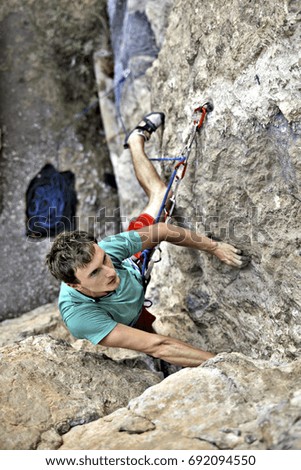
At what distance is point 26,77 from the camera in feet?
22.5

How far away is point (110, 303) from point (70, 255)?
21.9 inches

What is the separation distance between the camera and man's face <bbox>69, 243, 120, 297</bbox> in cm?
318

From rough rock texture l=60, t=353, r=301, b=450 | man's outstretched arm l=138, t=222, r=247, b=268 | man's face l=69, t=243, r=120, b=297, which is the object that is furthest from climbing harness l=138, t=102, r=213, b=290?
rough rock texture l=60, t=353, r=301, b=450

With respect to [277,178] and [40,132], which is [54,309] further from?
[277,178]

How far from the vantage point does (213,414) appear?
2430 millimetres

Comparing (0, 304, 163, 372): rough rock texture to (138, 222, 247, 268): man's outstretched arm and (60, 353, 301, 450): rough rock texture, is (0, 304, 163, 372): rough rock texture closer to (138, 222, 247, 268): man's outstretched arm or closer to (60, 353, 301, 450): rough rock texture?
(138, 222, 247, 268): man's outstretched arm

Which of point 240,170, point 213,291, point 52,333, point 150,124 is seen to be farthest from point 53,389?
point 150,124

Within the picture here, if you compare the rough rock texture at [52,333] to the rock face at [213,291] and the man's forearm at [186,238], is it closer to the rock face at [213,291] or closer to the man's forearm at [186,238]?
the rock face at [213,291]

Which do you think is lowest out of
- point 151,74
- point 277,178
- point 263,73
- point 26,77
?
A: point 277,178

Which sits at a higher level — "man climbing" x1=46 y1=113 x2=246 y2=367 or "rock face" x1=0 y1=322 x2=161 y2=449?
"man climbing" x1=46 y1=113 x2=246 y2=367

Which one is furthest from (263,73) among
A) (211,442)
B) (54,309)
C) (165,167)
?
(54,309)

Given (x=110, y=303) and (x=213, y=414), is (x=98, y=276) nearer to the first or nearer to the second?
(x=110, y=303)

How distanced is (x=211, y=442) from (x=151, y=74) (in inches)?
153

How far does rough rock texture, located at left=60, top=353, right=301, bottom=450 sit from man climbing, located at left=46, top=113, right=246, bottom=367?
60 cm
